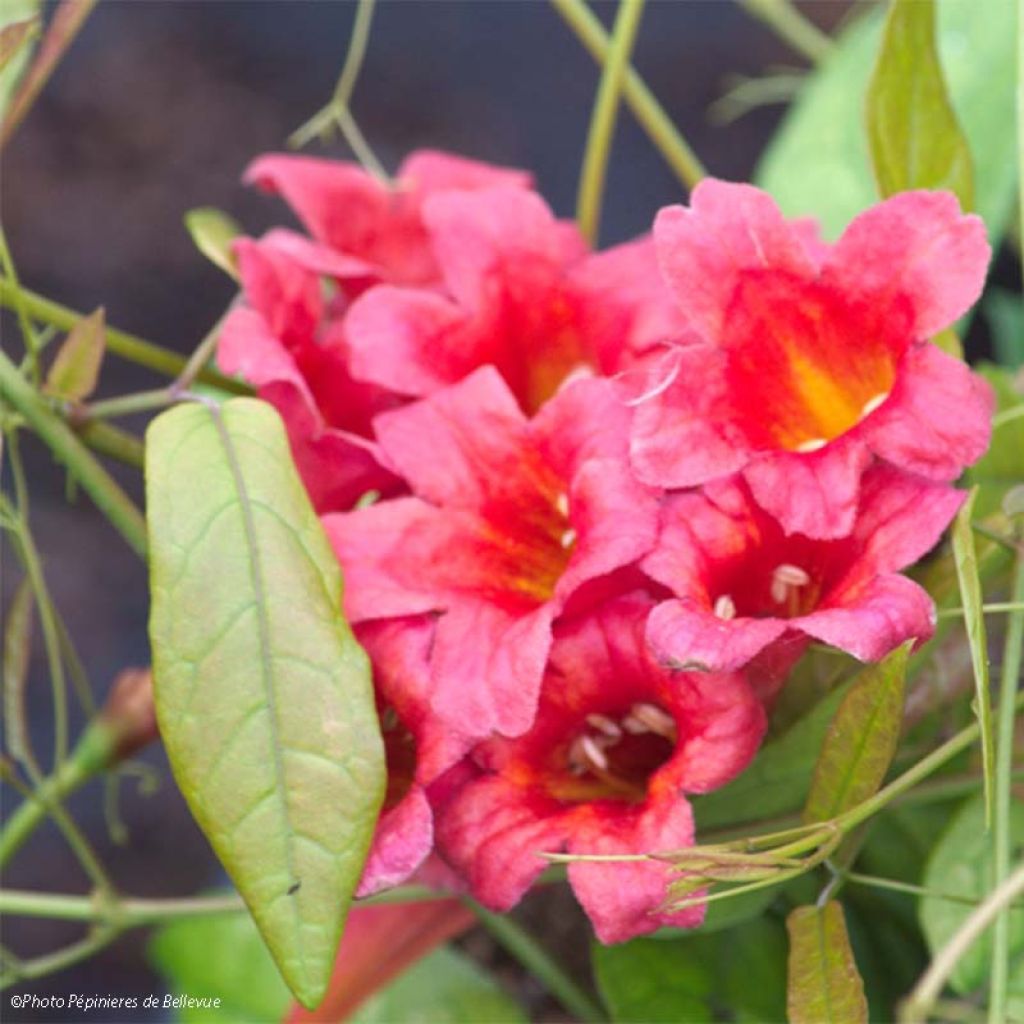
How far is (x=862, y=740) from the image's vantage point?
277mm

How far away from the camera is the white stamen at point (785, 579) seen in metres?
0.31

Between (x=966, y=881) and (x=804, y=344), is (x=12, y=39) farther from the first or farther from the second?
(x=966, y=881)

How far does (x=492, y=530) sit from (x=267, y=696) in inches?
2.8

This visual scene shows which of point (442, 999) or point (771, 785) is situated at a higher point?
point (771, 785)

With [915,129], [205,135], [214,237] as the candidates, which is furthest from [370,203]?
[205,135]

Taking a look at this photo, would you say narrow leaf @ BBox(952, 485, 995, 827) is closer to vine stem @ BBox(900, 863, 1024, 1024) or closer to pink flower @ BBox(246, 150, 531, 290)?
vine stem @ BBox(900, 863, 1024, 1024)

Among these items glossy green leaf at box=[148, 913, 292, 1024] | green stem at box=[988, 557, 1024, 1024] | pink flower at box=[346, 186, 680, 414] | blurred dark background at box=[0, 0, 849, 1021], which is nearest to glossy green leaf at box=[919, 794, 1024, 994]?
green stem at box=[988, 557, 1024, 1024]

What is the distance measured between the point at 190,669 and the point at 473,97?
82 cm

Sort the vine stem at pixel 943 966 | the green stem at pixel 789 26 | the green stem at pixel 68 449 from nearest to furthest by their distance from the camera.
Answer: the vine stem at pixel 943 966, the green stem at pixel 68 449, the green stem at pixel 789 26

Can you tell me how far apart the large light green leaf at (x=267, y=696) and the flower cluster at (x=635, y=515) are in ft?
0.06

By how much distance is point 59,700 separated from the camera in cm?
38

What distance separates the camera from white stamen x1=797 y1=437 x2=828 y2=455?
297 mm

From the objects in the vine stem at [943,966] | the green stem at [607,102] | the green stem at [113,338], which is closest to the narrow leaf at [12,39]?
the green stem at [113,338]

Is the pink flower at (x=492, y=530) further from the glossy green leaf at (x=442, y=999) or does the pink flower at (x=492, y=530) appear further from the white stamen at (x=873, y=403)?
the glossy green leaf at (x=442, y=999)
